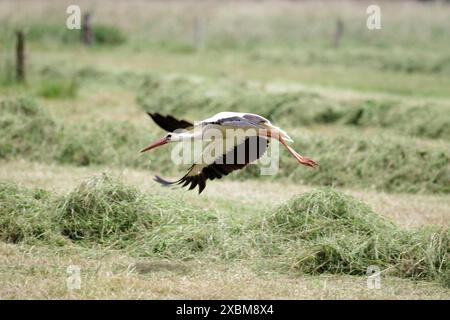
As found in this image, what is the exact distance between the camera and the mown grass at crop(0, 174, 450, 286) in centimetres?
701

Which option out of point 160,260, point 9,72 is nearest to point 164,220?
point 160,260

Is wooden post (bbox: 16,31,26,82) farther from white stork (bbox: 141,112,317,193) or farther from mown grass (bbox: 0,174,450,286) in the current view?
white stork (bbox: 141,112,317,193)

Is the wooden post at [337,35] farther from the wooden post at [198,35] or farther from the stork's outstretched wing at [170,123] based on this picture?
the stork's outstretched wing at [170,123]

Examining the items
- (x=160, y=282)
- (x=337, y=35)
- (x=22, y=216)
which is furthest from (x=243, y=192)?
(x=337, y=35)

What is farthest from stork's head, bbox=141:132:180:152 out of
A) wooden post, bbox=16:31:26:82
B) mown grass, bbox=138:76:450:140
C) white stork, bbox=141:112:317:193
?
wooden post, bbox=16:31:26:82

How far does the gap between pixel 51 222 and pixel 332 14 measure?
919 inches

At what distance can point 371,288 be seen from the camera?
6551mm

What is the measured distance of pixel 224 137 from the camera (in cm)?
776

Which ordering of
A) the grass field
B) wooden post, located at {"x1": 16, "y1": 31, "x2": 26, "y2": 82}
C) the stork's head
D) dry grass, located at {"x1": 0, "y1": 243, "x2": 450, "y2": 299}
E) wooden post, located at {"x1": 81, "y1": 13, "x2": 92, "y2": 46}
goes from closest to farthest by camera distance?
dry grass, located at {"x1": 0, "y1": 243, "x2": 450, "y2": 299} < the grass field < the stork's head < wooden post, located at {"x1": 16, "y1": 31, "x2": 26, "y2": 82} < wooden post, located at {"x1": 81, "y1": 13, "x2": 92, "y2": 46}

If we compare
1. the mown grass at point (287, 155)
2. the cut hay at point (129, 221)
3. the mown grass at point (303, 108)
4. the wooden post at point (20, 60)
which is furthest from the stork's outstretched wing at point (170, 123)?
the wooden post at point (20, 60)

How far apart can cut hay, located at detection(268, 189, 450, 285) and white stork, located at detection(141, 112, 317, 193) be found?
1.74ft

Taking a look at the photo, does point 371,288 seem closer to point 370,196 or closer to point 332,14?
point 370,196

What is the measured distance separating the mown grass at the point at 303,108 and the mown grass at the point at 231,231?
17.8ft

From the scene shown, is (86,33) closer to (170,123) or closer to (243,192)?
(243,192)
